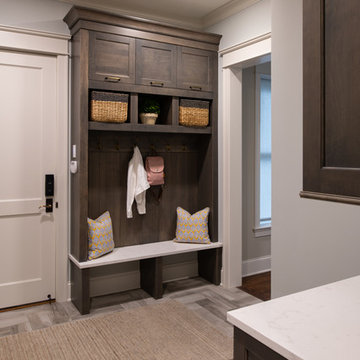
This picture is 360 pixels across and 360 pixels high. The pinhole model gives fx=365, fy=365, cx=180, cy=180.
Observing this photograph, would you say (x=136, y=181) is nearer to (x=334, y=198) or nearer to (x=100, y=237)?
(x=100, y=237)

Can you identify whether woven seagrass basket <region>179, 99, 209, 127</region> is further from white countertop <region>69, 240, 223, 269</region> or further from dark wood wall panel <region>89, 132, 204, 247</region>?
white countertop <region>69, 240, 223, 269</region>

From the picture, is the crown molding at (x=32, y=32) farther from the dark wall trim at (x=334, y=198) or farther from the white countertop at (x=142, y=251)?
the dark wall trim at (x=334, y=198)

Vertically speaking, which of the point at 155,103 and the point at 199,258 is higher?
the point at 155,103

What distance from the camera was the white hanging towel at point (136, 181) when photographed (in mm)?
3436

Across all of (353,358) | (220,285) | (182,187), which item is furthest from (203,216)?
(353,358)

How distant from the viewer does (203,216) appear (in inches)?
146

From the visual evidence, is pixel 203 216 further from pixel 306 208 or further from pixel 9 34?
pixel 9 34

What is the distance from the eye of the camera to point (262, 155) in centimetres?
439

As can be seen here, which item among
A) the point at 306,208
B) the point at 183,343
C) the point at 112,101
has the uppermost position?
the point at 112,101

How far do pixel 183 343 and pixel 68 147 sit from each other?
6.34 ft

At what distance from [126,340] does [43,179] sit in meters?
1.57

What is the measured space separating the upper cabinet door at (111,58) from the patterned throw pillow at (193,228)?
1441 mm

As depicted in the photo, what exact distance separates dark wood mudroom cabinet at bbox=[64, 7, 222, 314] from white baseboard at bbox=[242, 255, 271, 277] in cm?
53

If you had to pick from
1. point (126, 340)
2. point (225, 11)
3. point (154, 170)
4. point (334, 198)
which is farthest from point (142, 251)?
point (334, 198)
